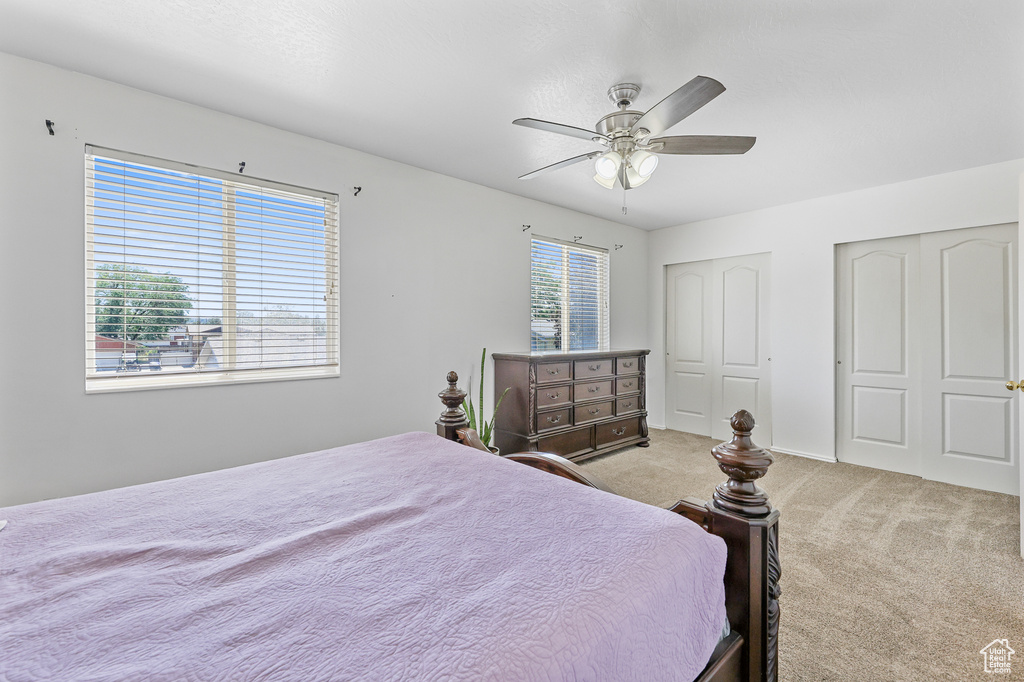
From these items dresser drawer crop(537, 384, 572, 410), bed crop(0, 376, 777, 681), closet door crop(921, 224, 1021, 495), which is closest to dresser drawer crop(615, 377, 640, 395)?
dresser drawer crop(537, 384, 572, 410)

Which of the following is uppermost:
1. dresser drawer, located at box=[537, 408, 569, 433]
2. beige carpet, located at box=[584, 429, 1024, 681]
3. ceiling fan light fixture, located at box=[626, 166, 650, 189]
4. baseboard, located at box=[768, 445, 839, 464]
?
ceiling fan light fixture, located at box=[626, 166, 650, 189]

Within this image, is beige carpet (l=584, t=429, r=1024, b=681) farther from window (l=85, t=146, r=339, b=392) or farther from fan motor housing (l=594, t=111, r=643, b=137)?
window (l=85, t=146, r=339, b=392)

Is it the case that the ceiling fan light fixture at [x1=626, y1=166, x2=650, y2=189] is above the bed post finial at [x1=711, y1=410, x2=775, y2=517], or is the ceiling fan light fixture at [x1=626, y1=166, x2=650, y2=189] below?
above

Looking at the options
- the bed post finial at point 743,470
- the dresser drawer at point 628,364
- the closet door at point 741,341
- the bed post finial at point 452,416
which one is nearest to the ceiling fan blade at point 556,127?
the bed post finial at point 452,416

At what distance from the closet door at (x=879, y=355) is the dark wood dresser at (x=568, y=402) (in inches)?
73.9

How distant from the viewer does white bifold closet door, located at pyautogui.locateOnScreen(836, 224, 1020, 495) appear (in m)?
3.29

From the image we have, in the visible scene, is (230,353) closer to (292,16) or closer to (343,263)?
(343,263)

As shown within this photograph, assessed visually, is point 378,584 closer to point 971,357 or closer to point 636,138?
point 636,138

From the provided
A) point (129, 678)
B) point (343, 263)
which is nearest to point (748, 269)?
point (343, 263)

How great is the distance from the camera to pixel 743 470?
1180 millimetres

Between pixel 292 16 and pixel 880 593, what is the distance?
142 inches

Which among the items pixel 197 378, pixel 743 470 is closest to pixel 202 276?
pixel 197 378

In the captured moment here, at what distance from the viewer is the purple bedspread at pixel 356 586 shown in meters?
0.70

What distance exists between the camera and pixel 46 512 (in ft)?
4.09
